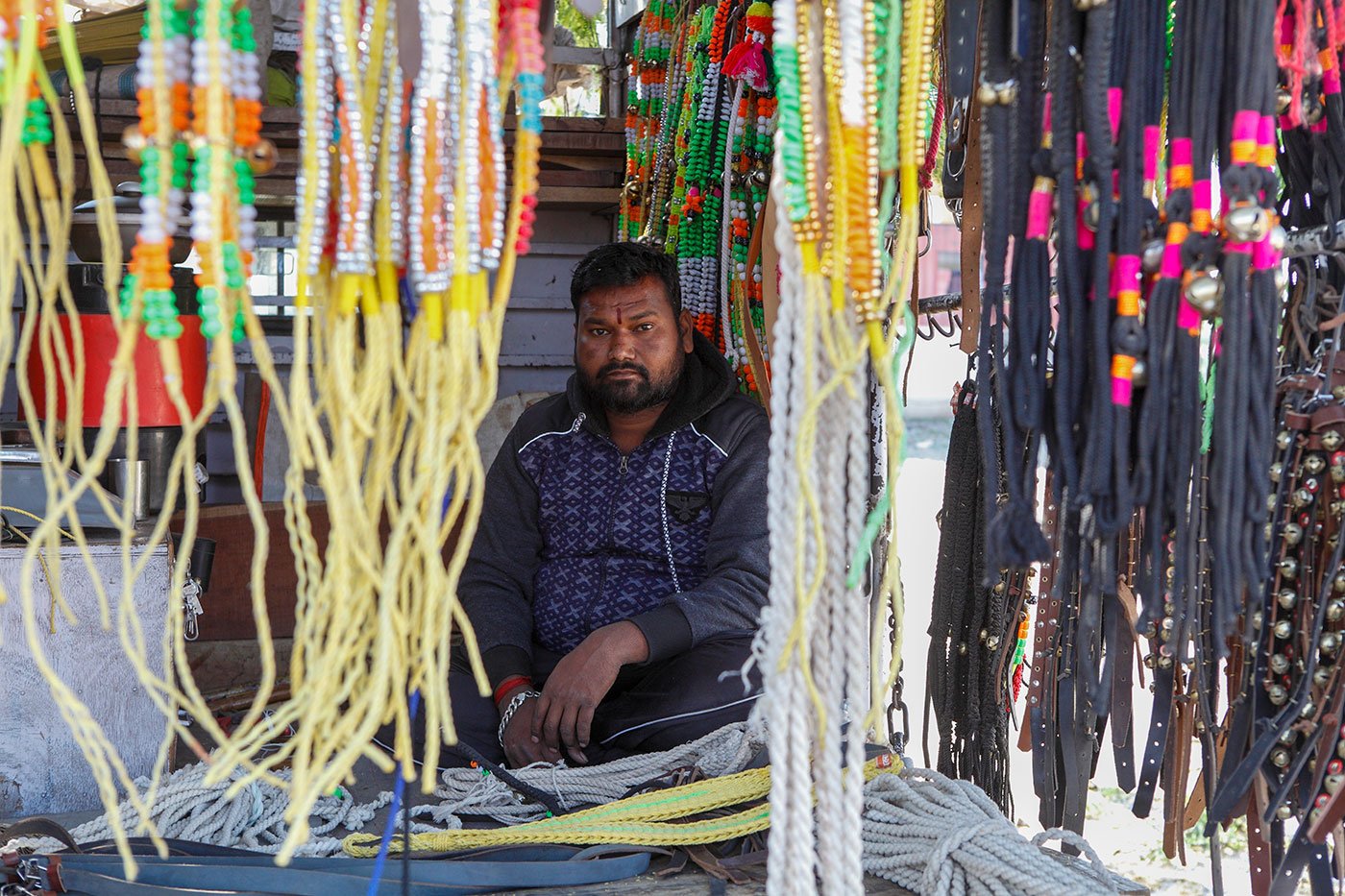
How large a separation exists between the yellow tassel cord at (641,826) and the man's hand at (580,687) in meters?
0.40

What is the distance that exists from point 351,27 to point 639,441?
1.79 meters

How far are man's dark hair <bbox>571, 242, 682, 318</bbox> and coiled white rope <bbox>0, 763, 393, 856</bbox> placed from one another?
127cm

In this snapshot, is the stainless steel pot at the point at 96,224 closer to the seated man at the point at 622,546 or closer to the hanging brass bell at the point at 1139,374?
the seated man at the point at 622,546

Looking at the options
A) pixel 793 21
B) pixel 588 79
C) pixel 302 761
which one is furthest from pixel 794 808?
pixel 588 79

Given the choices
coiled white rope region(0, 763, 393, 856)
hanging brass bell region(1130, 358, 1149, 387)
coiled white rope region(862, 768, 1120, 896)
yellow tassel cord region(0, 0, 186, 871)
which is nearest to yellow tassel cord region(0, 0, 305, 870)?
yellow tassel cord region(0, 0, 186, 871)

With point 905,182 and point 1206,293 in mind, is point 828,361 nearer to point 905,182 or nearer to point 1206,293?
point 905,182

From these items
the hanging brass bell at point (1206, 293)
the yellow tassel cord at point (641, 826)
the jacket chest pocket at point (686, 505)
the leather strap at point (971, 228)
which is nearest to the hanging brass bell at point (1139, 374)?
the hanging brass bell at point (1206, 293)

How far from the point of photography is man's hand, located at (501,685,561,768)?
2.42m

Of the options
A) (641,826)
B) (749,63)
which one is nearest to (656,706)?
(641,826)

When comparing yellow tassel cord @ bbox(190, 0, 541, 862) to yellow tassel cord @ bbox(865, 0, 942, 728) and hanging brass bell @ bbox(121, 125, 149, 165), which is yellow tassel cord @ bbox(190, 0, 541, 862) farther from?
yellow tassel cord @ bbox(865, 0, 942, 728)

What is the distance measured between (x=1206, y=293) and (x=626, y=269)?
5.57 ft

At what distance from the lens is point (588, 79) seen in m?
4.13

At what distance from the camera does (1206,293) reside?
1167mm

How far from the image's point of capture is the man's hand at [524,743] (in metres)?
2.42
